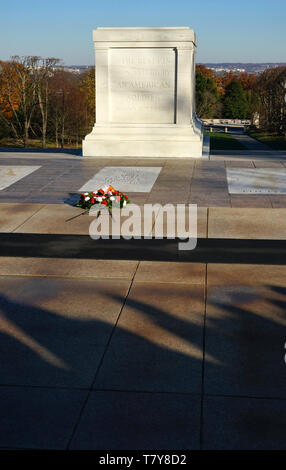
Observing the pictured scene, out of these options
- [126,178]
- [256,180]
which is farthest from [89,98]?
[256,180]

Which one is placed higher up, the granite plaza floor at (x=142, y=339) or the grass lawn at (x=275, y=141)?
the granite plaza floor at (x=142, y=339)

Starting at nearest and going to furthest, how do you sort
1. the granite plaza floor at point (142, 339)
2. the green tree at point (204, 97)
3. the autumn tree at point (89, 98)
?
1. the granite plaza floor at point (142, 339)
2. the autumn tree at point (89, 98)
3. the green tree at point (204, 97)

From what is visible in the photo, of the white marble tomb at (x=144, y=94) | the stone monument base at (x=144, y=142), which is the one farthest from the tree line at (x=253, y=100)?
the stone monument base at (x=144, y=142)

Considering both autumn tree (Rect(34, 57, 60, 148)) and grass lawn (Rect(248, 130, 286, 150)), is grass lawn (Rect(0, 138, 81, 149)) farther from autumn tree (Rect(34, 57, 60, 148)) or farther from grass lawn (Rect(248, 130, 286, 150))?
grass lawn (Rect(248, 130, 286, 150))

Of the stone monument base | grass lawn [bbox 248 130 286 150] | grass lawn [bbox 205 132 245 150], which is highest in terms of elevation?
the stone monument base

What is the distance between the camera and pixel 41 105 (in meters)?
45.4

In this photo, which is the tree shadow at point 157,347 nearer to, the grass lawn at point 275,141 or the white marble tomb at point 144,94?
the white marble tomb at point 144,94

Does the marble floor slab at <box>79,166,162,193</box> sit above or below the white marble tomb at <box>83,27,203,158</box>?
below

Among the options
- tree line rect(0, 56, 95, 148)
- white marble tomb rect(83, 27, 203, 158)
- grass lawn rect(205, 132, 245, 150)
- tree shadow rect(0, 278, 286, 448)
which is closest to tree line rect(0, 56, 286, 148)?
tree line rect(0, 56, 95, 148)

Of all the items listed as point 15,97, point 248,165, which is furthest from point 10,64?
point 248,165

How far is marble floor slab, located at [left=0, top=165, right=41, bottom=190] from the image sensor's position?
43.1ft

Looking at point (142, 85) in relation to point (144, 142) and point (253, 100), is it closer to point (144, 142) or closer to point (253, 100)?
point (144, 142)

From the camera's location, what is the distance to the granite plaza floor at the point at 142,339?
4.09 m

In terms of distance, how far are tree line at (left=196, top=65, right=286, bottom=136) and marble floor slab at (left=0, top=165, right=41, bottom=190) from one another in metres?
36.7
